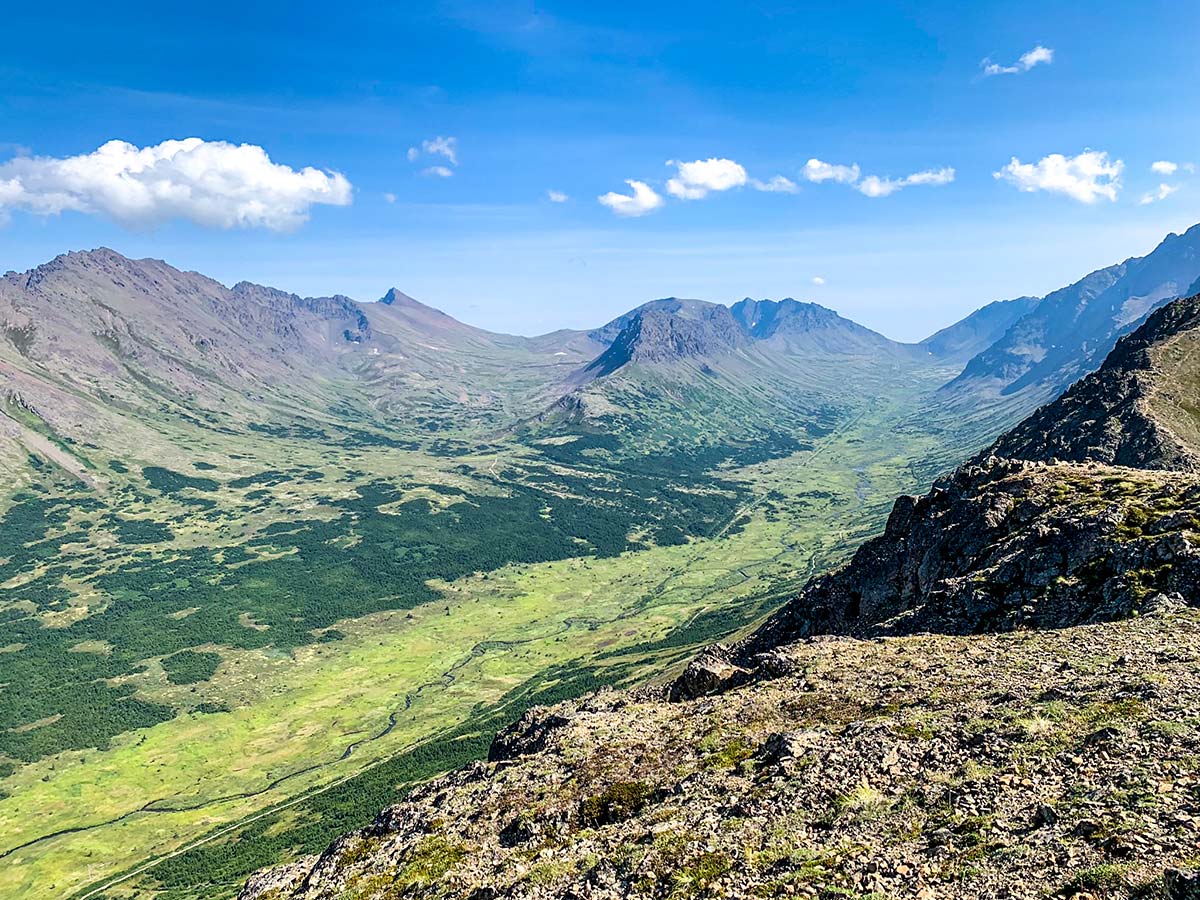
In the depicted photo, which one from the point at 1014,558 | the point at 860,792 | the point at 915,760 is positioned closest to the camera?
the point at 860,792

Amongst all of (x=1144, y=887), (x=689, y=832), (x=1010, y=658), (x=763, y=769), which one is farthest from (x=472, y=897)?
(x=1010, y=658)

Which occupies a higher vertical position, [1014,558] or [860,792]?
[1014,558]

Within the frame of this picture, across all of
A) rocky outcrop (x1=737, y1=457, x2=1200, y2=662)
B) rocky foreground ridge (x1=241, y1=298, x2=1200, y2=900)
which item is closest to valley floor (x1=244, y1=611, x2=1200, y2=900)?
rocky foreground ridge (x1=241, y1=298, x2=1200, y2=900)

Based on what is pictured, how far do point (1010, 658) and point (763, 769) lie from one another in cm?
2370

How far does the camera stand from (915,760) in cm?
4194

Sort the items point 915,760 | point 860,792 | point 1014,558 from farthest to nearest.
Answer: point 1014,558
point 915,760
point 860,792

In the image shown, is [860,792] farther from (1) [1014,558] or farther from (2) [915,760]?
(1) [1014,558]

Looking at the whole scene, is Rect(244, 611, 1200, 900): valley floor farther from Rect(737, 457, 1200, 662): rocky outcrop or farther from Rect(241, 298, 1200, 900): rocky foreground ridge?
Rect(737, 457, 1200, 662): rocky outcrop

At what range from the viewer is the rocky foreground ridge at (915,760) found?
32.4m

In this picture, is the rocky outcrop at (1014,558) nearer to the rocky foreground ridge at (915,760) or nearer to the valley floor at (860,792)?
the rocky foreground ridge at (915,760)

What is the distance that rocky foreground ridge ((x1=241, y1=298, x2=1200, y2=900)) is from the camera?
32406mm

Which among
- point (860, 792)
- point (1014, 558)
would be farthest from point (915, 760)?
point (1014, 558)

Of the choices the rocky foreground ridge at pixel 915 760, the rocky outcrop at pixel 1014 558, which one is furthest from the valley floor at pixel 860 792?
the rocky outcrop at pixel 1014 558

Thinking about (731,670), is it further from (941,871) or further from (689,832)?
(941,871)
